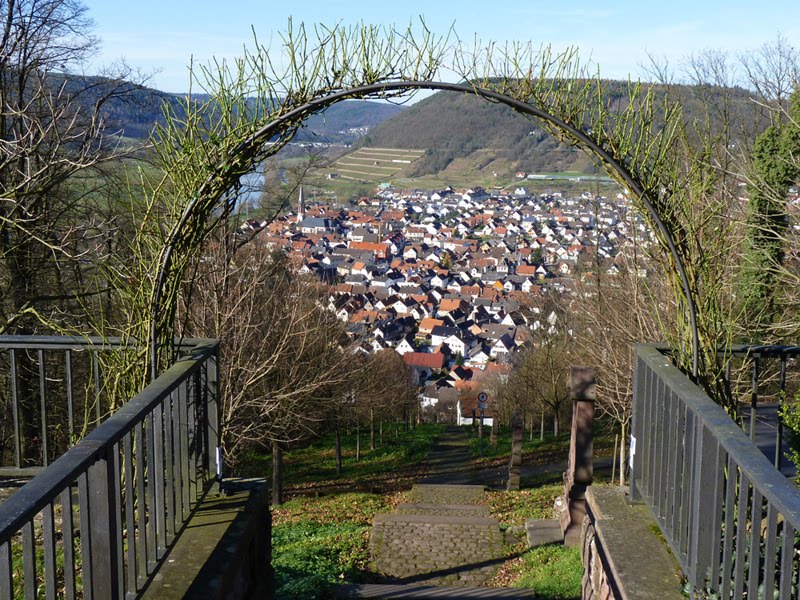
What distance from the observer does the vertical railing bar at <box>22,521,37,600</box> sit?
6.03 ft

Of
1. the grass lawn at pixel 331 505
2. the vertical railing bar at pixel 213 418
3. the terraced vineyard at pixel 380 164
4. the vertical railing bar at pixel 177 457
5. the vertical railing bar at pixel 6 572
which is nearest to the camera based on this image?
the vertical railing bar at pixel 6 572

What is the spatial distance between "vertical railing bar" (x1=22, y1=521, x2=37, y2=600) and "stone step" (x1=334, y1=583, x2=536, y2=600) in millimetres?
4246

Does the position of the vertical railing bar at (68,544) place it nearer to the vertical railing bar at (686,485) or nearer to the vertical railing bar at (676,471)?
the vertical railing bar at (686,485)

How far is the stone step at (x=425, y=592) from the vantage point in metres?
5.91

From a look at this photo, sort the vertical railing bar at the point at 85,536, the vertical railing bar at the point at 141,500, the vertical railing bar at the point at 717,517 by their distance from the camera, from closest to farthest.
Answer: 1. the vertical railing bar at the point at 85,536
2. the vertical railing bar at the point at 717,517
3. the vertical railing bar at the point at 141,500

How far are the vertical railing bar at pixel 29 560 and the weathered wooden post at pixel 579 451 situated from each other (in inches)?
275

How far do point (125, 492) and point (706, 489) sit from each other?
2.02 m

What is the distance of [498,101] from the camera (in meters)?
3.71

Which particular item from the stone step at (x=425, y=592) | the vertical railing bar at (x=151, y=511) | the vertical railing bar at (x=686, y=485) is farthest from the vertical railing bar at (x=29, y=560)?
the stone step at (x=425, y=592)

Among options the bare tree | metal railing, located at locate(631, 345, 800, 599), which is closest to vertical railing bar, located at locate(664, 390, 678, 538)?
metal railing, located at locate(631, 345, 800, 599)

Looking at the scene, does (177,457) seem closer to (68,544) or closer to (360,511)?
(68,544)

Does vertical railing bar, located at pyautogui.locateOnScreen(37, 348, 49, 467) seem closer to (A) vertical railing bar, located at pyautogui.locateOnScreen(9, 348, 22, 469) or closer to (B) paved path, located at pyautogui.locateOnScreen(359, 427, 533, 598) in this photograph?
(A) vertical railing bar, located at pyautogui.locateOnScreen(9, 348, 22, 469)

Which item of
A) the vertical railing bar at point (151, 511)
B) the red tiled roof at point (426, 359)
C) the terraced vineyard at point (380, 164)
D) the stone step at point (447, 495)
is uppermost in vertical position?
the terraced vineyard at point (380, 164)

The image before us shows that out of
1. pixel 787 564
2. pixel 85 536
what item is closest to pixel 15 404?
pixel 85 536
